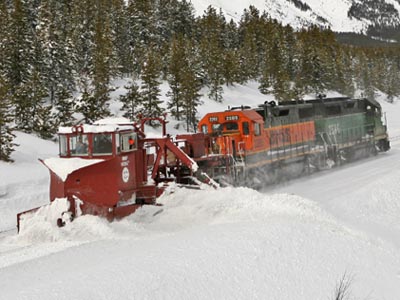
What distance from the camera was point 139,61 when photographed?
5816 cm

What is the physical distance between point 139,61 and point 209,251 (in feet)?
167

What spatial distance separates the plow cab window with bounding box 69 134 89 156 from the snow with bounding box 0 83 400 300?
4.92 ft

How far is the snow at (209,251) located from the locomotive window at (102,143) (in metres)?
1.60

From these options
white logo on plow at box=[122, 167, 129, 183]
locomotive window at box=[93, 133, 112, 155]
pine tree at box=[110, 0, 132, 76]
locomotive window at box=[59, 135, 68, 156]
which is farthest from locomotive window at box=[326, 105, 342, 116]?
pine tree at box=[110, 0, 132, 76]

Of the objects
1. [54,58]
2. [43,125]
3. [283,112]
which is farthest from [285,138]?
[54,58]

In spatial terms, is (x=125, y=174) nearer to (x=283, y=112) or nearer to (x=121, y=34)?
(x=283, y=112)

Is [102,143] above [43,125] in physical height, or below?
below

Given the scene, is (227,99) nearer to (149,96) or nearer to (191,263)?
(149,96)

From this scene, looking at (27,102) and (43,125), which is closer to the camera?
(43,125)

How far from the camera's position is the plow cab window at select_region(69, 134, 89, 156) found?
12.3 metres

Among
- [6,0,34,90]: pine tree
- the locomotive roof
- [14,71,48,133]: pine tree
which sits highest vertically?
[6,0,34,90]: pine tree

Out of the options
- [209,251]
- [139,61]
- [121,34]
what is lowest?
[209,251]

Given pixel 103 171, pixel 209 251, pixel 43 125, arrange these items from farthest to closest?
pixel 43 125, pixel 103 171, pixel 209 251

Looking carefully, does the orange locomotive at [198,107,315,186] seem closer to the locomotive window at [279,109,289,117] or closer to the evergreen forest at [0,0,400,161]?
the locomotive window at [279,109,289,117]
